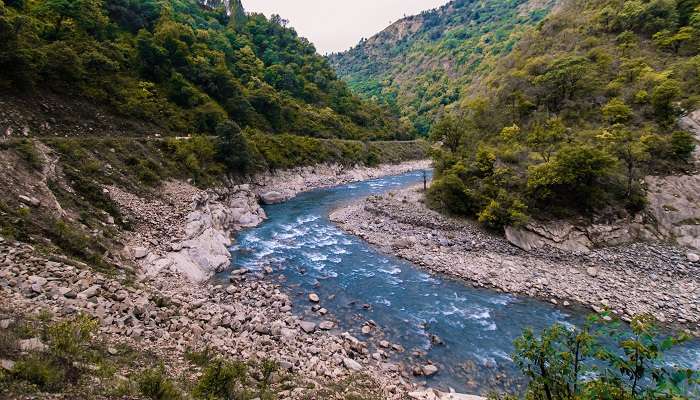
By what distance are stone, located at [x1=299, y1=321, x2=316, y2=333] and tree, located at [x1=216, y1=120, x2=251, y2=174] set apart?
2409 centimetres

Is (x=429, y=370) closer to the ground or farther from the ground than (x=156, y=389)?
closer to the ground

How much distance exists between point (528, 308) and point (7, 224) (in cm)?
2124

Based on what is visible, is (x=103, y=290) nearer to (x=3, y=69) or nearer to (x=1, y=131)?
(x=1, y=131)

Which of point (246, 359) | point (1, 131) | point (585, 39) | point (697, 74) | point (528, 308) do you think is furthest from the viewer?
point (585, 39)

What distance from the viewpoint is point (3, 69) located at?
2211cm

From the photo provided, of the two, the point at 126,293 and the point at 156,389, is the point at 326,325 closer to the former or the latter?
the point at 126,293

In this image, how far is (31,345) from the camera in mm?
6254

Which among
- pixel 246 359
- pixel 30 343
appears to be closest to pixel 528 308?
pixel 246 359

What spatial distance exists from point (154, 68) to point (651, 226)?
5130 centimetres

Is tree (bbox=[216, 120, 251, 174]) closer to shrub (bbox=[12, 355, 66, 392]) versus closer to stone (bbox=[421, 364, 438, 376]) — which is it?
stone (bbox=[421, 364, 438, 376])

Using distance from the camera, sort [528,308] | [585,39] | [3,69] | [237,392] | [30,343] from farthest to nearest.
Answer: [585,39]
[3,69]
[528,308]
[237,392]
[30,343]

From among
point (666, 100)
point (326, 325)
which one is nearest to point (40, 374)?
point (326, 325)

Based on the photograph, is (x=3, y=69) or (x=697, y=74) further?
(x=697, y=74)

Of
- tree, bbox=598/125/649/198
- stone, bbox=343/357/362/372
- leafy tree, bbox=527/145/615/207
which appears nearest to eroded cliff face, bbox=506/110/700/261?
tree, bbox=598/125/649/198
